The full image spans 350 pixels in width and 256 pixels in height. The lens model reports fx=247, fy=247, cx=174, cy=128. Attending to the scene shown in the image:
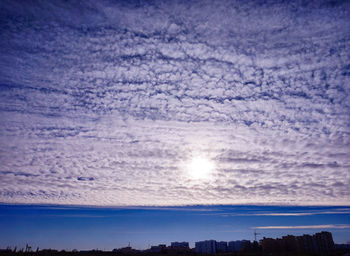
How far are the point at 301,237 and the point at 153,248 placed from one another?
75.0m

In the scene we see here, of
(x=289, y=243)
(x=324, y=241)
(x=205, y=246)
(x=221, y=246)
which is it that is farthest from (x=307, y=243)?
(x=221, y=246)

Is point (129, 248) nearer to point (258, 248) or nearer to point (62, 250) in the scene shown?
point (62, 250)

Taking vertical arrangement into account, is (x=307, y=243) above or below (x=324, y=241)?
below

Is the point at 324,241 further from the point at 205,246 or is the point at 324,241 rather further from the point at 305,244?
the point at 205,246

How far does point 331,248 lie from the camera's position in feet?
245

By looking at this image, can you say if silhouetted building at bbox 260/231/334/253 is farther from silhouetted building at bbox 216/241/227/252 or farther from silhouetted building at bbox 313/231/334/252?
silhouetted building at bbox 216/241/227/252

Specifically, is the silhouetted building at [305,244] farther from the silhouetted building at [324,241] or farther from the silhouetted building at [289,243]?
the silhouetted building at [289,243]

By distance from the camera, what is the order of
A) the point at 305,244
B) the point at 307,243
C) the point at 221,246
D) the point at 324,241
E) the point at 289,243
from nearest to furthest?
the point at 324,241 → the point at 307,243 → the point at 305,244 → the point at 289,243 → the point at 221,246

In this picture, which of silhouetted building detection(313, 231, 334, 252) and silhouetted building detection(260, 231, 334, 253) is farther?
silhouetted building detection(260, 231, 334, 253)

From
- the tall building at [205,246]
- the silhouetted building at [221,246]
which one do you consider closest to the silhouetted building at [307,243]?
the tall building at [205,246]

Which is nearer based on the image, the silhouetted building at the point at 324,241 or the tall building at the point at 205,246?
the silhouetted building at the point at 324,241

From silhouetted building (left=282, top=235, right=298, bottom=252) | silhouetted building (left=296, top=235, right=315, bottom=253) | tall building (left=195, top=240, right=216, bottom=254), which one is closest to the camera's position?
silhouetted building (left=296, top=235, right=315, bottom=253)

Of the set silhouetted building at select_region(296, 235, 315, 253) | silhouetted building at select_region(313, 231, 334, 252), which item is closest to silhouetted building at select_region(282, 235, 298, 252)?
silhouetted building at select_region(296, 235, 315, 253)

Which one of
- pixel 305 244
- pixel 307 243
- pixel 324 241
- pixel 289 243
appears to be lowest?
pixel 305 244
